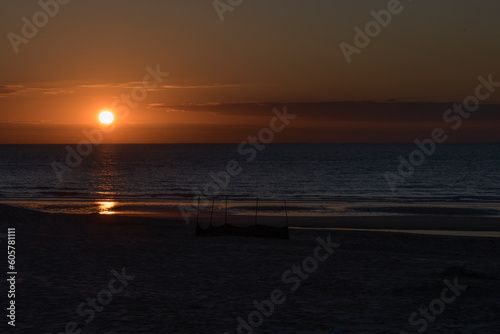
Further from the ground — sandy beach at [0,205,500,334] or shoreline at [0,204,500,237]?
shoreline at [0,204,500,237]

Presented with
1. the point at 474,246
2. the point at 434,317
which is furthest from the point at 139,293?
the point at 474,246

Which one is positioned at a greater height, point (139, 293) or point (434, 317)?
point (139, 293)

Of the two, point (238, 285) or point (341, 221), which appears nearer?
point (238, 285)

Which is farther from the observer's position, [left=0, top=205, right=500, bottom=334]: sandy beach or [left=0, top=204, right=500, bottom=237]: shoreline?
[left=0, top=204, right=500, bottom=237]: shoreline

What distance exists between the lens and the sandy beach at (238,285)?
38.5ft

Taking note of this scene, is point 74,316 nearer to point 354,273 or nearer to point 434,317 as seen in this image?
point 434,317

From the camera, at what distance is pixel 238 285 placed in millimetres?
15617

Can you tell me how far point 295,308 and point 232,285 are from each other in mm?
2704

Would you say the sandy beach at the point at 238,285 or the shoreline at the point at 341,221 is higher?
the shoreline at the point at 341,221

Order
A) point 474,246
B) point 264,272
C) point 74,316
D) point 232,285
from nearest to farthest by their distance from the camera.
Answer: point 74,316
point 232,285
point 264,272
point 474,246

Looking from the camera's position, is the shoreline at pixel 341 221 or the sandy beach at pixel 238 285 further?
the shoreline at pixel 341 221

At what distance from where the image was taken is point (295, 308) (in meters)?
13.3

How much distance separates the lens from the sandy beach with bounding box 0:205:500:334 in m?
11.8

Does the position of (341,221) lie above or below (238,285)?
above
